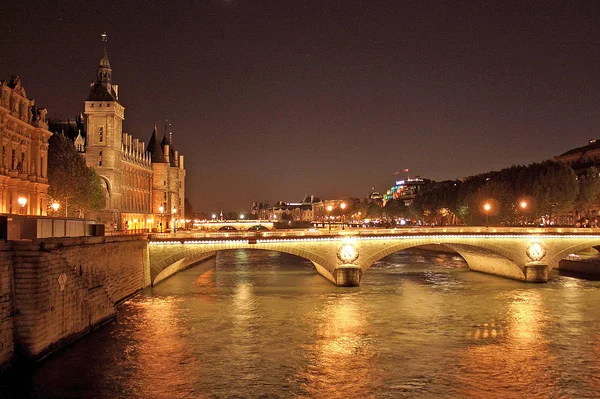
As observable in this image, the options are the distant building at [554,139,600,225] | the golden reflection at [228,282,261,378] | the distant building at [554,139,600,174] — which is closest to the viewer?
the golden reflection at [228,282,261,378]

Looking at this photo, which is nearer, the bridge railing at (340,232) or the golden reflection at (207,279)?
the bridge railing at (340,232)

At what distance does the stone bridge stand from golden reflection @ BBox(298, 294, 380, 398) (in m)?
12.6

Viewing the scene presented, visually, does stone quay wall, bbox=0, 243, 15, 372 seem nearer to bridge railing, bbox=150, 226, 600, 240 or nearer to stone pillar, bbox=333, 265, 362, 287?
bridge railing, bbox=150, 226, 600, 240

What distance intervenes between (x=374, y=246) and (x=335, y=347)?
84.3 ft

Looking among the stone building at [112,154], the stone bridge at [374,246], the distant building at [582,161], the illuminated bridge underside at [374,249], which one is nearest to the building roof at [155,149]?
the stone building at [112,154]

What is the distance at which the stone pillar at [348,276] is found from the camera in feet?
183

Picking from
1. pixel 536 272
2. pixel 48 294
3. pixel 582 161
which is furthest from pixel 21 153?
pixel 582 161

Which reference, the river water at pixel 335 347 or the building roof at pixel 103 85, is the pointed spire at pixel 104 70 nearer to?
the building roof at pixel 103 85

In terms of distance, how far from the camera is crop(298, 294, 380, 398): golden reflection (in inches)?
1027

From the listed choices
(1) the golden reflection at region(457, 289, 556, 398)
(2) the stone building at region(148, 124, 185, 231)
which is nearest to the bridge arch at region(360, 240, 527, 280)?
(1) the golden reflection at region(457, 289, 556, 398)

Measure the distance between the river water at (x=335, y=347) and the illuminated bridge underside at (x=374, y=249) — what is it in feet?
8.69

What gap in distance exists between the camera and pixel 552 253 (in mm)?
63156

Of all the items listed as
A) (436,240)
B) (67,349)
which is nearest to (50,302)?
(67,349)

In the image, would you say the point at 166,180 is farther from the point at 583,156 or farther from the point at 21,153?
the point at 583,156
